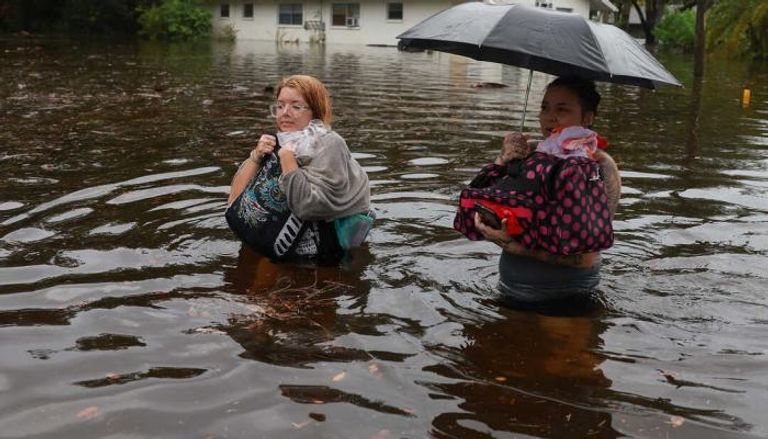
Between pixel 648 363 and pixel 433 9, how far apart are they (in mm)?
39909

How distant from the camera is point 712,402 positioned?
3.73 m

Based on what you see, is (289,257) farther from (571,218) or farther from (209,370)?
(571,218)

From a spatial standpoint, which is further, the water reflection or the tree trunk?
the tree trunk

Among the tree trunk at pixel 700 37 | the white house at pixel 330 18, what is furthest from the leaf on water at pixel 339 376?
the white house at pixel 330 18

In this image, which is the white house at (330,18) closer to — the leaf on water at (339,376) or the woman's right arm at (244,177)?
the woman's right arm at (244,177)

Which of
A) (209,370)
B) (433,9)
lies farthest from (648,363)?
(433,9)

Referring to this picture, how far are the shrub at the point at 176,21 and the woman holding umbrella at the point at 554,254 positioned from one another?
42534 mm

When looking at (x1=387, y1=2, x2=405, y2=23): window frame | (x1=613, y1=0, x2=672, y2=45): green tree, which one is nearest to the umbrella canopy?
(x1=387, y1=2, x2=405, y2=23): window frame

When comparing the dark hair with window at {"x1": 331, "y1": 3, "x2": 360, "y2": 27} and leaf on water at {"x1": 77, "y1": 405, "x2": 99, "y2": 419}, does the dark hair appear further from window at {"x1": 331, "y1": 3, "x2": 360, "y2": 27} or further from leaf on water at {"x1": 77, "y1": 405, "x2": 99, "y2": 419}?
window at {"x1": 331, "y1": 3, "x2": 360, "y2": 27}

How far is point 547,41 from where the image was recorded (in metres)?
4.20

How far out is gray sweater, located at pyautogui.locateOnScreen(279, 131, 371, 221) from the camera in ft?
16.5

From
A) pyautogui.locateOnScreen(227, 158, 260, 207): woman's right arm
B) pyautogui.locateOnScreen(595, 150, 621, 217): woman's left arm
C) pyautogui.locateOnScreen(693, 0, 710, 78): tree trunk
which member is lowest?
pyautogui.locateOnScreen(227, 158, 260, 207): woman's right arm

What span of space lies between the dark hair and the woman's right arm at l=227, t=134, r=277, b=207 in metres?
2.02

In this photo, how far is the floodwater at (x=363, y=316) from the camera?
11.5 ft
